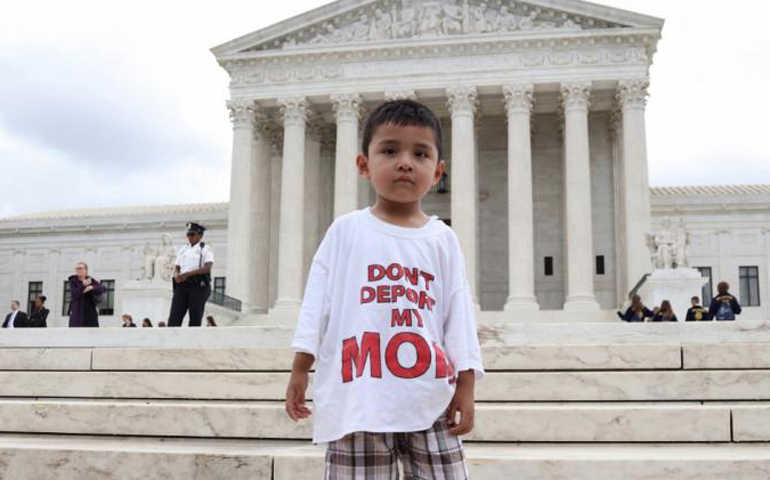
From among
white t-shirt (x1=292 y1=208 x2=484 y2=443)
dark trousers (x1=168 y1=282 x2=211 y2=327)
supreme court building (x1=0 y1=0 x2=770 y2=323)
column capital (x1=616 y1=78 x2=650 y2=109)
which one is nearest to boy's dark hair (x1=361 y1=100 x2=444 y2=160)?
white t-shirt (x1=292 y1=208 x2=484 y2=443)

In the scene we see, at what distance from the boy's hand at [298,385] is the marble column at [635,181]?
112 ft

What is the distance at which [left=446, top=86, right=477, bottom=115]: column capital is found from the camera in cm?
3888

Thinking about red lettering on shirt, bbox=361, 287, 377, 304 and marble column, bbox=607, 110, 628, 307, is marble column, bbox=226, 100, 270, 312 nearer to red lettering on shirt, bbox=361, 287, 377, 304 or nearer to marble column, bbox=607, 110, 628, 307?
marble column, bbox=607, 110, 628, 307

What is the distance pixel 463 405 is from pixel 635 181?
35.3m

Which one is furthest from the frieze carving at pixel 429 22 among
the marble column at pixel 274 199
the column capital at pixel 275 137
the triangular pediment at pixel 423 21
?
the marble column at pixel 274 199

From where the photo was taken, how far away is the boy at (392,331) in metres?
3.87

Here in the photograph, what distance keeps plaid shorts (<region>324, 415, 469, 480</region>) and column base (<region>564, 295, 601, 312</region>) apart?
33638mm

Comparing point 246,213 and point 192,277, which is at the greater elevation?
point 246,213

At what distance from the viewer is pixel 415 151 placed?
4121 mm

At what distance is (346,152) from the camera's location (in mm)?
39625

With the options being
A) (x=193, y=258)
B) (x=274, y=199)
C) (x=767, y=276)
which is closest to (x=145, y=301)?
(x=274, y=199)

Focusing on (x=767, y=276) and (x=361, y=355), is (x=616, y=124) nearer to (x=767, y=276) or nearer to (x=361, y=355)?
(x=767, y=276)

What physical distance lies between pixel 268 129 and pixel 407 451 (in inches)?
1624

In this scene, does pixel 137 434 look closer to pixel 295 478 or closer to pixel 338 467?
pixel 295 478
